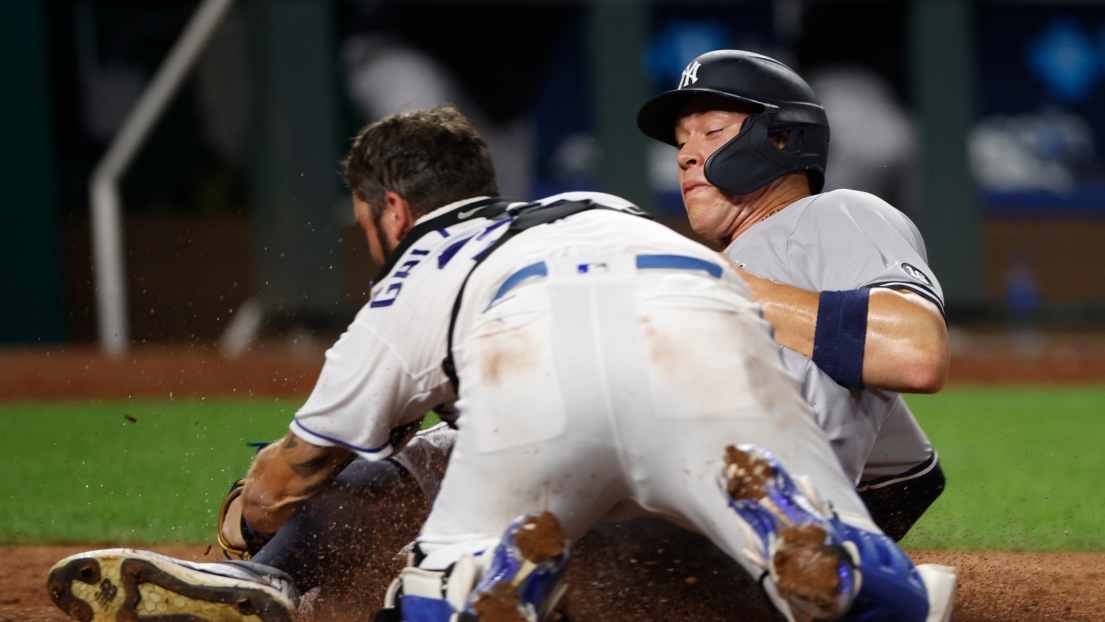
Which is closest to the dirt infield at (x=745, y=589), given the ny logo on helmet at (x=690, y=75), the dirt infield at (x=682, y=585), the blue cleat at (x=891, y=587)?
the dirt infield at (x=682, y=585)

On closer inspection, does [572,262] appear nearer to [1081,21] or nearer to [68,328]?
[68,328]

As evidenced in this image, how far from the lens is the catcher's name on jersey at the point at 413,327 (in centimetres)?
262

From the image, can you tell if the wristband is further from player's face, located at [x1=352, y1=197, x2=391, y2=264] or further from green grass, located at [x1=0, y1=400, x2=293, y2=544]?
green grass, located at [x1=0, y1=400, x2=293, y2=544]

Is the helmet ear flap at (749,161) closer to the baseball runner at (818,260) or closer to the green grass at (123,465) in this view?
Result: the baseball runner at (818,260)

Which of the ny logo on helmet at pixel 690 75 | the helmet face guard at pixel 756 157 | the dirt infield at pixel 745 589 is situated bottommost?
the dirt infield at pixel 745 589

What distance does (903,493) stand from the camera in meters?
3.47

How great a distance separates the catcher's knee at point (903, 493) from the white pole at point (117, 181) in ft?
36.5

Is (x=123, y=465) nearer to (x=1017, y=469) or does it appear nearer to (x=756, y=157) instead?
(x=756, y=157)

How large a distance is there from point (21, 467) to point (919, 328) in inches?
213

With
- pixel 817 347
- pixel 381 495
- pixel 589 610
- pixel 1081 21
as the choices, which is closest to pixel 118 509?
pixel 381 495

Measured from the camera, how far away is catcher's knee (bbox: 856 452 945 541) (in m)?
3.43

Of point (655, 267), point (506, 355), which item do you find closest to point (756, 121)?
point (655, 267)

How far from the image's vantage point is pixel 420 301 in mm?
2689

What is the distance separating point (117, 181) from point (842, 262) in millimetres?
12257
